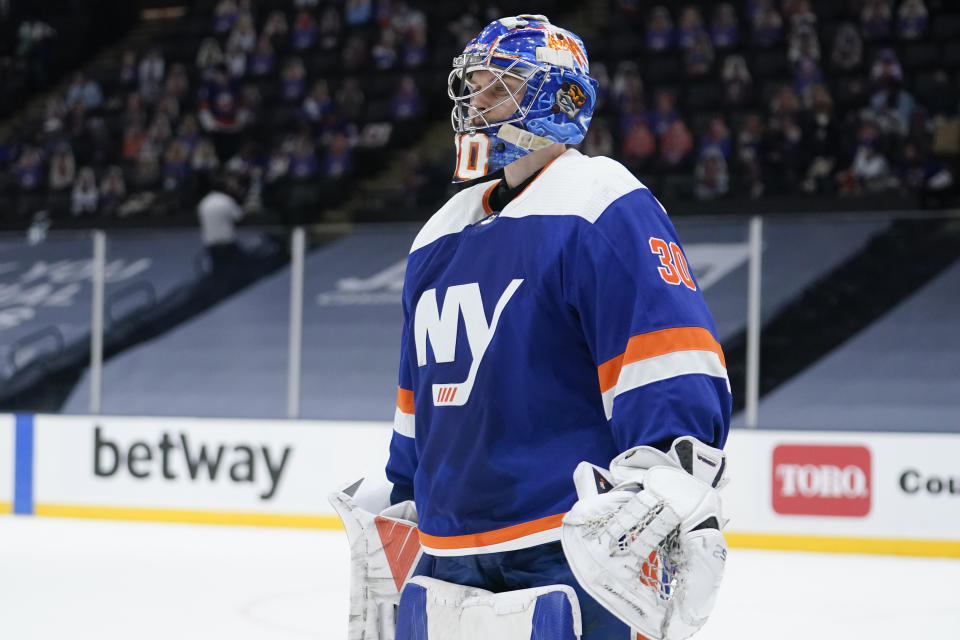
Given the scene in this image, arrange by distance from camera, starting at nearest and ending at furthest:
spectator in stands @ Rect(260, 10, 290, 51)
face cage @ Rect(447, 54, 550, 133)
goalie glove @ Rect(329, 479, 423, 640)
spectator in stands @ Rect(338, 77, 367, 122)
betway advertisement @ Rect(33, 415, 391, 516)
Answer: face cage @ Rect(447, 54, 550, 133), goalie glove @ Rect(329, 479, 423, 640), betway advertisement @ Rect(33, 415, 391, 516), spectator in stands @ Rect(338, 77, 367, 122), spectator in stands @ Rect(260, 10, 290, 51)

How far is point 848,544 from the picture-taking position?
19.3 ft

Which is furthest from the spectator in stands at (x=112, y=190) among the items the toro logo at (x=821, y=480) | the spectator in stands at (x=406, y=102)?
the toro logo at (x=821, y=480)

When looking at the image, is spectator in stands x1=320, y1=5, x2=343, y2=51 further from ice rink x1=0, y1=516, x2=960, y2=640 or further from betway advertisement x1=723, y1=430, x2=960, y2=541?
betway advertisement x1=723, y1=430, x2=960, y2=541

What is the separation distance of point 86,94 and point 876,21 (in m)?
7.59

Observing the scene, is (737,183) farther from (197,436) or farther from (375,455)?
(197,436)

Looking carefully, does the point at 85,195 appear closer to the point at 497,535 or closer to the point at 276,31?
the point at 276,31

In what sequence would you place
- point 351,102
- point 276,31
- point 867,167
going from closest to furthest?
point 867,167 → point 351,102 → point 276,31

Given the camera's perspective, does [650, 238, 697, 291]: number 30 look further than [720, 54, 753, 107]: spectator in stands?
No

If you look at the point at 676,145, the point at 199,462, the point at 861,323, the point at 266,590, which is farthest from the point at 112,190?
the point at 861,323

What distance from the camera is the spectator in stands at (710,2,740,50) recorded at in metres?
9.57

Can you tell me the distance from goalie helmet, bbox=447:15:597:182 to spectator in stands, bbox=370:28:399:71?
9805 mm

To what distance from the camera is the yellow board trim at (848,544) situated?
5.77 meters

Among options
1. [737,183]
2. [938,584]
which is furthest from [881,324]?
[737,183]

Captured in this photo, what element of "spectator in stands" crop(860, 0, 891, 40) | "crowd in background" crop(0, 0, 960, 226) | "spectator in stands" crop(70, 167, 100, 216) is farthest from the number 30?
"spectator in stands" crop(70, 167, 100, 216)
